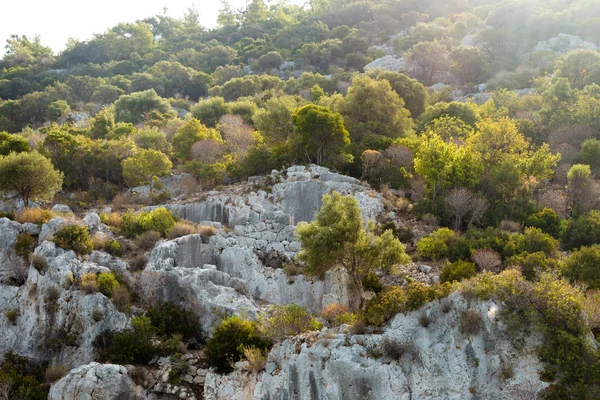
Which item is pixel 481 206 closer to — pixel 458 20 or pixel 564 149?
pixel 564 149

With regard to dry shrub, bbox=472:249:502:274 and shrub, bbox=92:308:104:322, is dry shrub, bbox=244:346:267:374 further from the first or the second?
dry shrub, bbox=472:249:502:274

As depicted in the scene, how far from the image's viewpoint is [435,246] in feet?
80.8

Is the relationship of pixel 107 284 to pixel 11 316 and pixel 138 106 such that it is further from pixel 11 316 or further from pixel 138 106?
pixel 138 106

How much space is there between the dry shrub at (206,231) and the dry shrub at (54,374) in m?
9.16

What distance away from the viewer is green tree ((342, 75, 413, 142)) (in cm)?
3919

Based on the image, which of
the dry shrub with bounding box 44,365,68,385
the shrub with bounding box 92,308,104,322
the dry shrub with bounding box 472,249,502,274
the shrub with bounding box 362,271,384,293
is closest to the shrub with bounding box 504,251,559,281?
the dry shrub with bounding box 472,249,502,274

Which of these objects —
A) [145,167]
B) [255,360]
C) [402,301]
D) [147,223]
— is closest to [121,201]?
[145,167]

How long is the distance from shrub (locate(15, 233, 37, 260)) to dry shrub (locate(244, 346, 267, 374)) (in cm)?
1330

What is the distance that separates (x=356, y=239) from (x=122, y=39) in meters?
88.4

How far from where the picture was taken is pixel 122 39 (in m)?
95.6

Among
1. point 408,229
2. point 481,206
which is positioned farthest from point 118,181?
point 481,206

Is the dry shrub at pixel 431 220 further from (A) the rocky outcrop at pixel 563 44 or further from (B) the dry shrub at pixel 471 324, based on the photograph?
(A) the rocky outcrop at pixel 563 44

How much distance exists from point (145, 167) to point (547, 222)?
24.9 meters

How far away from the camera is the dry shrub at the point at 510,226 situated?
26.8 meters
